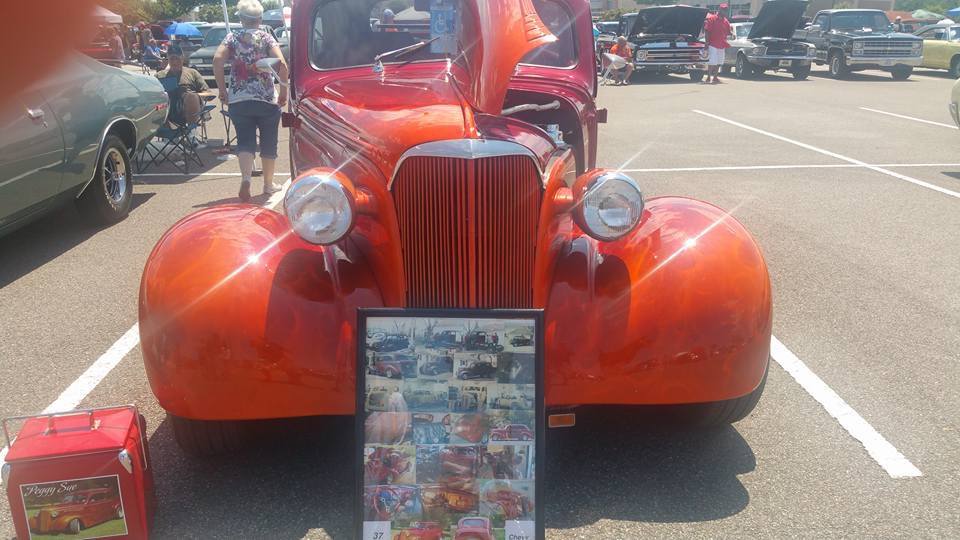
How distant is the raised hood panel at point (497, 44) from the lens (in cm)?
344

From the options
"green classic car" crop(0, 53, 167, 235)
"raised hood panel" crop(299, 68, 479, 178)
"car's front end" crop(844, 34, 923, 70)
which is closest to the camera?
"raised hood panel" crop(299, 68, 479, 178)

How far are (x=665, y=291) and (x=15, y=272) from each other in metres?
4.74

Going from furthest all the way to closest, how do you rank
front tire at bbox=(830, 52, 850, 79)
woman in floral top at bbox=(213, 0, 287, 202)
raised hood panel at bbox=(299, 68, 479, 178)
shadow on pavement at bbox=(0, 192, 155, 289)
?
front tire at bbox=(830, 52, 850, 79) → woman in floral top at bbox=(213, 0, 287, 202) → shadow on pavement at bbox=(0, 192, 155, 289) → raised hood panel at bbox=(299, 68, 479, 178)

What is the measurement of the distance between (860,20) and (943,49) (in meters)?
2.36

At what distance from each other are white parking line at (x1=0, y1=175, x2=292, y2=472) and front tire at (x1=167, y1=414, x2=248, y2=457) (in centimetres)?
78

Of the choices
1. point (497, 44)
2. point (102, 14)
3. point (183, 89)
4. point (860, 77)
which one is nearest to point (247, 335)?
point (497, 44)

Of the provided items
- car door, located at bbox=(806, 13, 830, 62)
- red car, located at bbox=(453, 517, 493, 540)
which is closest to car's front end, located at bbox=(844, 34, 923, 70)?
car door, located at bbox=(806, 13, 830, 62)

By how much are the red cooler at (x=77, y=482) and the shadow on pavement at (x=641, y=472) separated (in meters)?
1.41

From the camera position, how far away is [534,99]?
480 centimetres

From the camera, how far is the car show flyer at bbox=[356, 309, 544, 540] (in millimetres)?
2506

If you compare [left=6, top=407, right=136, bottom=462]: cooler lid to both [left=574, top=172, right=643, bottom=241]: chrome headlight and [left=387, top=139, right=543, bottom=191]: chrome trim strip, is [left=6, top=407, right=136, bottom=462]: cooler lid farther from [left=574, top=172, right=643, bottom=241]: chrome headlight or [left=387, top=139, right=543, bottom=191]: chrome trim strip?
[left=574, top=172, right=643, bottom=241]: chrome headlight

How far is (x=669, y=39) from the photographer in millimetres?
21172

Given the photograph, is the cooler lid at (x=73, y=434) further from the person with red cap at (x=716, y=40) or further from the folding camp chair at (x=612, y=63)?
the person with red cap at (x=716, y=40)

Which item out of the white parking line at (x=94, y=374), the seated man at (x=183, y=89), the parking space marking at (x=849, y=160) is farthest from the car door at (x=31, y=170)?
the parking space marking at (x=849, y=160)
